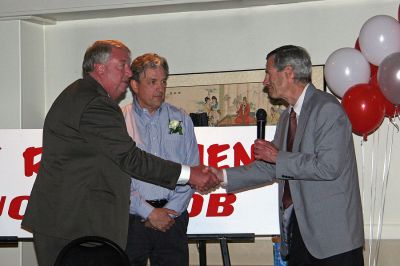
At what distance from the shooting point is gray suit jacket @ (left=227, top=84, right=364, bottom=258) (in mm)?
3788

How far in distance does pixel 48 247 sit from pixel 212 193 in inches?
68.5

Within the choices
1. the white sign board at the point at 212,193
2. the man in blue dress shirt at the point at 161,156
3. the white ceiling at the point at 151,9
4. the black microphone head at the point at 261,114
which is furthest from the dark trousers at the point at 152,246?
the white ceiling at the point at 151,9

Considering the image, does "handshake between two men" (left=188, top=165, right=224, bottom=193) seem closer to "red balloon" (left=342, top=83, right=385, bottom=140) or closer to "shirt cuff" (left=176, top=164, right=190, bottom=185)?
"shirt cuff" (left=176, top=164, right=190, bottom=185)

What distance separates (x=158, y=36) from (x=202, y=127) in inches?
68.6

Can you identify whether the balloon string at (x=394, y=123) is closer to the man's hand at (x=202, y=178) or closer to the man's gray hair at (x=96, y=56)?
the man's hand at (x=202, y=178)

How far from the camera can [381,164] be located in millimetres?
6086

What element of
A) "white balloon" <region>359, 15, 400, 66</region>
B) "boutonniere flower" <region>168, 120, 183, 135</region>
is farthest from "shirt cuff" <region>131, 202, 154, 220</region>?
"white balloon" <region>359, 15, 400, 66</region>

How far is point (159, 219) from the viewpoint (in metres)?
4.45

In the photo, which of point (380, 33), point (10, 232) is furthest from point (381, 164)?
point (10, 232)

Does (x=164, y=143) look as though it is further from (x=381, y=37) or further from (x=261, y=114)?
(x=381, y=37)

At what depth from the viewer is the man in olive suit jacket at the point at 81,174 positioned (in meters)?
3.58

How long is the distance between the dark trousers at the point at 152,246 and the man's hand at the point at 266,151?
2.90 feet

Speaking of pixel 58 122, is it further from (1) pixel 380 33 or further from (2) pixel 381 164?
(2) pixel 381 164

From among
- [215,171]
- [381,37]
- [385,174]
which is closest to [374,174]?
[385,174]
